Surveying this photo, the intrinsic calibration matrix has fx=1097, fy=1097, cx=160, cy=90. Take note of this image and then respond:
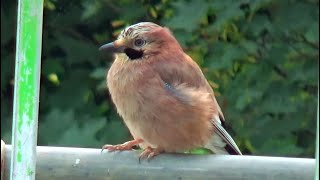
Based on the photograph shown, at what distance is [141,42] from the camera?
4289 mm

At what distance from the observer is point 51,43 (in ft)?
21.5

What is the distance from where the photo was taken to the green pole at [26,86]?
105 inches

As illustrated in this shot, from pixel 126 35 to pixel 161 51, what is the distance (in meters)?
0.18

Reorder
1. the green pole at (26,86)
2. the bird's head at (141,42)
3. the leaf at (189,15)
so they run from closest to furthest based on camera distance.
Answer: the green pole at (26,86), the bird's head at (141,42), the leaf at (189,15)

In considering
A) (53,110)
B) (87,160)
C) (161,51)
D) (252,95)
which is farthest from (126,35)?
(53,110)

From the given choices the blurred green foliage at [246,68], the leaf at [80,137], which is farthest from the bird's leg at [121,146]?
the leaf at [80,137]

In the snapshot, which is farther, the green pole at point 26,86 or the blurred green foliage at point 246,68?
the blurred green foliage at point 246,68

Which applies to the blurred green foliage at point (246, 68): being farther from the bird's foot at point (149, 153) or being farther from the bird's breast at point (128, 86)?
the bird's foot at point (149, 153)

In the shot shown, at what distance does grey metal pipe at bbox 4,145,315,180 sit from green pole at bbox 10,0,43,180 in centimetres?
52

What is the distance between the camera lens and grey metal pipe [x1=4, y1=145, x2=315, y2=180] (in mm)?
3193

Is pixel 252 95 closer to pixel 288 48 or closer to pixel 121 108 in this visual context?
pixel 288 48

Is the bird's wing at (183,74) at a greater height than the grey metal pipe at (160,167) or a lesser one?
greater

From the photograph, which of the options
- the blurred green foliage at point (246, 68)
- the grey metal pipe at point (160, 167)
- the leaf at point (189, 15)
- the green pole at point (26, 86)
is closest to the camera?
the green pole at point (26, 86)

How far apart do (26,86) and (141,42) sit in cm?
161
